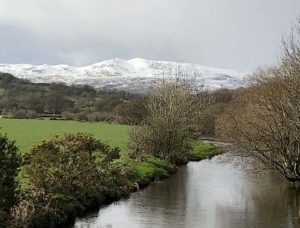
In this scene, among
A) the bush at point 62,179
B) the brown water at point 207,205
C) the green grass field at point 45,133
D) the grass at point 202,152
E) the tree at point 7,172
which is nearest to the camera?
the tree at point 7,172

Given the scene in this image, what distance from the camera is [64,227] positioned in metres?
26.0

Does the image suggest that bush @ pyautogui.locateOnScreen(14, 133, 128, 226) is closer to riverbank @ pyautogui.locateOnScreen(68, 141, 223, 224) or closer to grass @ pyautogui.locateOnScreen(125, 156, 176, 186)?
riverbank @ pyautogui.locateOnScreen(68, 141, 223, 224)

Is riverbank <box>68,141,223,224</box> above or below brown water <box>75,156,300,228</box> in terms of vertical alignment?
above

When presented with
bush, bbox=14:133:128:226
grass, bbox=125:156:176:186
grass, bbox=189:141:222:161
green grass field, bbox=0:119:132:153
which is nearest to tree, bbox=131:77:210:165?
grass, bbox=125:156:176:186

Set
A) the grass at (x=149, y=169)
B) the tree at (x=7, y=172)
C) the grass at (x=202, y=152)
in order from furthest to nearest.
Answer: the grass at (x=202, y=152), the grass at (x=149, y=169), the tree at (x=7, y=172)

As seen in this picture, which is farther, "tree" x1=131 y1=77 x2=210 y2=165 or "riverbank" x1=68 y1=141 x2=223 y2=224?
"tree" x1=131 y1=77 x2=210 y2=165

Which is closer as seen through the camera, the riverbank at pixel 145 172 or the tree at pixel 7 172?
the tree at pixel 7 172

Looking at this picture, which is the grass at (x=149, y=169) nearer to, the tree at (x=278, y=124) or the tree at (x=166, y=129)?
the tree at (x=166, y=129)

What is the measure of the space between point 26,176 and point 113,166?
10864 mm

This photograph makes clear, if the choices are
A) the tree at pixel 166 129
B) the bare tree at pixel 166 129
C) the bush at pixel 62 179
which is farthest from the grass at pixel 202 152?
the bush at pixel 62 179

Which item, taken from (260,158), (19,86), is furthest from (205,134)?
(19,86)

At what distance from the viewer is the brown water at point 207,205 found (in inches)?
1099

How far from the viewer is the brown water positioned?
27922 millimetres

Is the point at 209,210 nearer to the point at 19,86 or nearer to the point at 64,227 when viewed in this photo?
the point at 64,227
